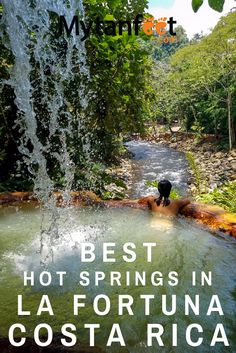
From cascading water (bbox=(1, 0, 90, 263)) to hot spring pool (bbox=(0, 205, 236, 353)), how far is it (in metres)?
0.34

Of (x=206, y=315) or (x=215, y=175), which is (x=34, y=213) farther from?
(x=215, y=175)

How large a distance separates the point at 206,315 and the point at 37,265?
2.24 metres

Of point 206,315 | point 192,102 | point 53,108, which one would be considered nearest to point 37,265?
point 206,315

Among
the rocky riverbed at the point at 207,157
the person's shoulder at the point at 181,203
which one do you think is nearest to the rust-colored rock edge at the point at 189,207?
the person's shoulder at the point at 181,203

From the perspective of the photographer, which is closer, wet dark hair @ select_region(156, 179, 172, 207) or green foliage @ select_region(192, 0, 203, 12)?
green foliage @ select_region(192, 0, 203, 12)

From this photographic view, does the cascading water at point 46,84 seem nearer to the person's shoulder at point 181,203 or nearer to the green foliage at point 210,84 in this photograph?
the person's shoulder at point 181,203

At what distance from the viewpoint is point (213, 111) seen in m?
23.8

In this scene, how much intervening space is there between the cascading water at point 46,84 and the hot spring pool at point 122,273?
34cm

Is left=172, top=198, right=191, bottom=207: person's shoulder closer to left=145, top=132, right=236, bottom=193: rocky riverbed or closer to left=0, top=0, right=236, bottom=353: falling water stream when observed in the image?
left=0, top=0, right=236, bottom=353: falling water stream

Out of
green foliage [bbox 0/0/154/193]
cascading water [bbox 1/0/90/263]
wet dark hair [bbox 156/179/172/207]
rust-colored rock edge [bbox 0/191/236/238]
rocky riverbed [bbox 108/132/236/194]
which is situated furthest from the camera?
rocky riverbed [bbox 108/132/236/194]

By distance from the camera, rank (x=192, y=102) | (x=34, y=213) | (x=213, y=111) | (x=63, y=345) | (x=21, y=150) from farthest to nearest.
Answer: (x=192, y=102) → (x=213, y=111) → (x=21, y=150) → (x=34, y=213) → (x=63, y=345)

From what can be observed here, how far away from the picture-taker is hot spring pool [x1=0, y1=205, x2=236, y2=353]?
10.9 ft

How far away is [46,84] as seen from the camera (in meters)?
7.84

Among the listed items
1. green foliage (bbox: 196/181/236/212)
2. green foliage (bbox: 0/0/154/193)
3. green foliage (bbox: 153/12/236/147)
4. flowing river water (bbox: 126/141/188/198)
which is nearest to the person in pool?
green foliage (bbox: 0/0/154/193)
